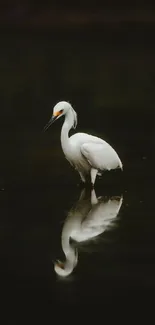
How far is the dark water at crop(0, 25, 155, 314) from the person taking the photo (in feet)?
25.0

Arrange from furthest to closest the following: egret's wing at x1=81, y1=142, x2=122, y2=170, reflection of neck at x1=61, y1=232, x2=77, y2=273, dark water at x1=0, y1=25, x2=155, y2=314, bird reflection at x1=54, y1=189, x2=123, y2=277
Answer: egret's wing at x1=81, y1=142, x2=122, y2=170 < bird reflection at x1=54, y1=189, x2=123, y2=277 < reflection of neck at x1=61, y1=232, x2=77, y2=273 < dark water at x1=0, y1=25, x2=155, y2=314

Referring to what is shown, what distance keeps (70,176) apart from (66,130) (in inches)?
28.6

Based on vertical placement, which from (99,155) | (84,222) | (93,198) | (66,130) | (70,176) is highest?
(66,130)

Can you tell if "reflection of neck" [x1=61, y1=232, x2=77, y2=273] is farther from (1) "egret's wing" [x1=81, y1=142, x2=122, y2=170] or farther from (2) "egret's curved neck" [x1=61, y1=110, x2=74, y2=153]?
(2) "egret's curved neck" [x1=61, y1=110, x2=74, y2=153]

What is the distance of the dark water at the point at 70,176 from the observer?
7.63m

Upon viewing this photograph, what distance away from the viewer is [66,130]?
10.7 metres

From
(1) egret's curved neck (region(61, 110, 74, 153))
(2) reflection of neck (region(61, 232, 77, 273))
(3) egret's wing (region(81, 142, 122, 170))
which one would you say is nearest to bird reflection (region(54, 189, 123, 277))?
(2) reflection of neck (region(61, 232, 77, 273))

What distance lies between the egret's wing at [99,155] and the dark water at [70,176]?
22 centimetres

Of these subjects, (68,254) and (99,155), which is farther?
(99,155)

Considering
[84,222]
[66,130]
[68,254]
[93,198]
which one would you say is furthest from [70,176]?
[68,254]

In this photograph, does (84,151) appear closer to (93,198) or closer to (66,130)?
(66,130)

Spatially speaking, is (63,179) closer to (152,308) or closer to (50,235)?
(50,235)

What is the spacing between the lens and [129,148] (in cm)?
1302

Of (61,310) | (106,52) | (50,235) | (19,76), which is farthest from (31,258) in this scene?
(106,52)
